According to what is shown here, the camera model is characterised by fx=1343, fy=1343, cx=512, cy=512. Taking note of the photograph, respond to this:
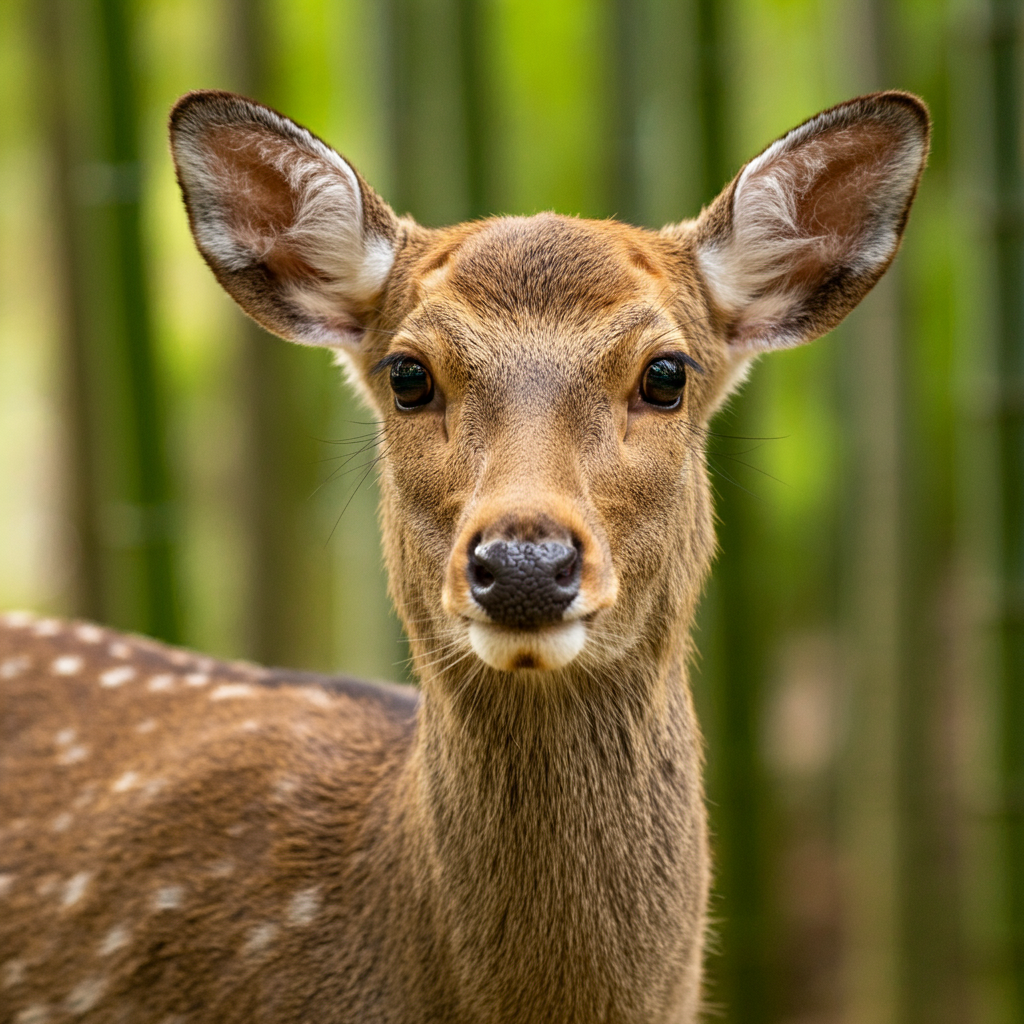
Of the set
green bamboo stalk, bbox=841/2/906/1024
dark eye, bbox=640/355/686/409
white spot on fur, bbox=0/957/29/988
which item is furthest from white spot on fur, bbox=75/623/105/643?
green bamboo stalk, bbox=841/2/906/1024

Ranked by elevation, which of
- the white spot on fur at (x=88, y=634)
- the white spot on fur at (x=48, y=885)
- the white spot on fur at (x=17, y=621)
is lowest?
the white spot on fur at (x=48, y=885)

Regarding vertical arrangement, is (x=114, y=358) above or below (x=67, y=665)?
above

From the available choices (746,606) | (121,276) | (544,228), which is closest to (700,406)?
(544,228)

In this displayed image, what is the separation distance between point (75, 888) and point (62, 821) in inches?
9.0

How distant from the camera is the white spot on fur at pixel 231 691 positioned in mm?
3721

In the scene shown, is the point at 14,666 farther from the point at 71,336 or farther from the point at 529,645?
the point at 71,336

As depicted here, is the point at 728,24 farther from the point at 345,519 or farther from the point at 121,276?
the point at 345,519

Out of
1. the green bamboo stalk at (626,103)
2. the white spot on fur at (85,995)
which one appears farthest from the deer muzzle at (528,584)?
the green bamboo stalk at (626,103)

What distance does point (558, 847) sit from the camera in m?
2.81

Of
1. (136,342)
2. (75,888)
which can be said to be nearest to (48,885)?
(75,888)

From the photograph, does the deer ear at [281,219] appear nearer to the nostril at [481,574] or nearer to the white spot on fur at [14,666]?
the nostril at [481,574]

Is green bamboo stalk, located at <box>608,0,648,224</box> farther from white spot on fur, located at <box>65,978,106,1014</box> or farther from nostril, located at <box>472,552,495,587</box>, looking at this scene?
white spot on fur, located at <box>65,978,106,1014</box>

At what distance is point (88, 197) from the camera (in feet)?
19.0

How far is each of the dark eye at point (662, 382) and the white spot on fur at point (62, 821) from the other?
1869 millimetres
